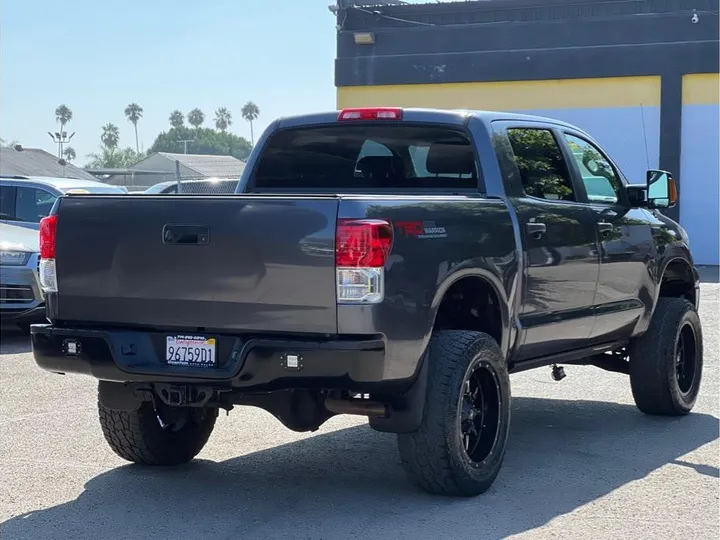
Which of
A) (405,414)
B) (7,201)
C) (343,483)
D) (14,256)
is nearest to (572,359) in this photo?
(343,483)

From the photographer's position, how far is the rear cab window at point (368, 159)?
703 cm

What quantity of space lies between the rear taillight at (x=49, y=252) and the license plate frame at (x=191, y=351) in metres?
0.77

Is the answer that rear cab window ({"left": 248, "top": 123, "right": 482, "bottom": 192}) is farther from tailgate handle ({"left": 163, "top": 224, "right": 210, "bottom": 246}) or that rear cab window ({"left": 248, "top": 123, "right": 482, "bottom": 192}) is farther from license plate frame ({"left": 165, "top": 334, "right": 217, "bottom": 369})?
license plate frame ({"left": 165, "top": 334, "right": 217, "bottom": 369})

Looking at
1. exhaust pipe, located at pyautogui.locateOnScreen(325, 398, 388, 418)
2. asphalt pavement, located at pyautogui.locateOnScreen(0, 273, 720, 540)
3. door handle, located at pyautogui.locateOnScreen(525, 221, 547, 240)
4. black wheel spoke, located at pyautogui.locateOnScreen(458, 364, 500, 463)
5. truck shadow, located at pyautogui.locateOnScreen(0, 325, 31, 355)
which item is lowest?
truck shadow, located at pyautogui.locateOnScreen(0, 325, 31, 355)

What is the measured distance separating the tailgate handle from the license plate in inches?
17.8

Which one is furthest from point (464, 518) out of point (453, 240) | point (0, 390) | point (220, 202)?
point (0, 390)

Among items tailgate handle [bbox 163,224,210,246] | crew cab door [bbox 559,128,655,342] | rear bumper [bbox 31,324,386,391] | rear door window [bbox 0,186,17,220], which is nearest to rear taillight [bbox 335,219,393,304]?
rear bumper [bbox 31,324,386,391]

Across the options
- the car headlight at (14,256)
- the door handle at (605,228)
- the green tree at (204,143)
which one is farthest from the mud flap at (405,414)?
the green tree at (204,143)

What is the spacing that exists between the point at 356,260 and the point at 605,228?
9.24 feet

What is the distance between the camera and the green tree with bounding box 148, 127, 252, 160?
12226 centimetres

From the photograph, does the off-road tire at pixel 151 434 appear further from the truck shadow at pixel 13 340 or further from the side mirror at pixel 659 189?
the truck shadow at pixel 13 340

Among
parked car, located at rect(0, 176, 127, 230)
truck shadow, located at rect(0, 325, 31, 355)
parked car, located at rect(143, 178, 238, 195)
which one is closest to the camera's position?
truck shadow, located at rect(0, 325, 31, 355)

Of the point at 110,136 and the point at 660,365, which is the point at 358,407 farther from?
the point at 110,136

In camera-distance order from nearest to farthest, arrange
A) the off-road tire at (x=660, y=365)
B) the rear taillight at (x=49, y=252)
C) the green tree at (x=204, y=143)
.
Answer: the rear taillight at (x=49, y=252), the off-road tire at (x=660, y=365), the green tree at (x=204, y=143)
